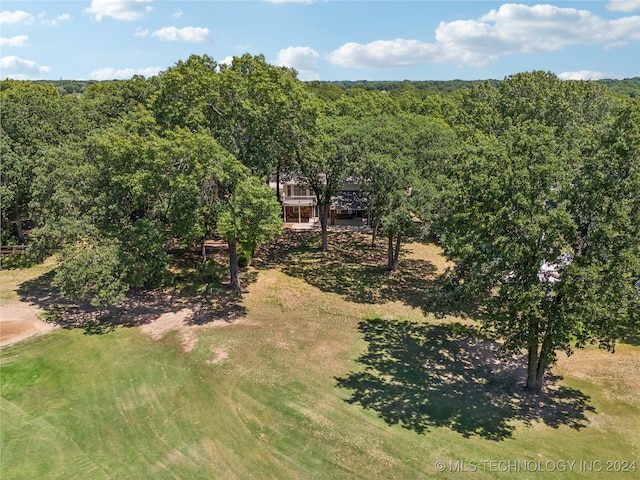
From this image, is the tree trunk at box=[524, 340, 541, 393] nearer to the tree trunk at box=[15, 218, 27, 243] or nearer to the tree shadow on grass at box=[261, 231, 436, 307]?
the tree shadow on grass at box=[261, 231, 436, 307]

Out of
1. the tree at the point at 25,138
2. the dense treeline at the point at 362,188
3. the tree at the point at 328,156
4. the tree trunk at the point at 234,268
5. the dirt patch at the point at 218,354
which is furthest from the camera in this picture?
the tree at the point at 25,138

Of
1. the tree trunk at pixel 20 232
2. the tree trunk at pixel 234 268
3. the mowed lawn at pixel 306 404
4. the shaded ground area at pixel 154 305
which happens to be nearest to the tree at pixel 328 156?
the tree trunk at pixel 234 268

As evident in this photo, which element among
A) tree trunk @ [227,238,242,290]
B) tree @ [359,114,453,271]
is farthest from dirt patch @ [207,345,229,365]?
tree @ [359,114,453,271]

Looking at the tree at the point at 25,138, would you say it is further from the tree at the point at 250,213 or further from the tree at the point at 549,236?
the tree at the point at 549,236

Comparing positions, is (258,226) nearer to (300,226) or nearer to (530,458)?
(530,458)

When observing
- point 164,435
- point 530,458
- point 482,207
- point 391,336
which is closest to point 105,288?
point 164,435

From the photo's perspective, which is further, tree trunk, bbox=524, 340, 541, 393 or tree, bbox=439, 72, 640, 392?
tree trunk, bbox=524, 340, 541, 393
